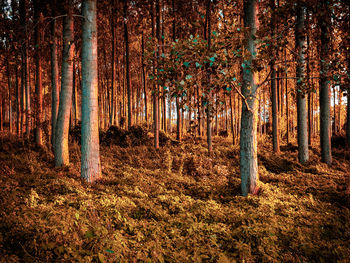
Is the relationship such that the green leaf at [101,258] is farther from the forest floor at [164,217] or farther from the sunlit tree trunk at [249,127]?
the sunlit tree trunk at [249,127]

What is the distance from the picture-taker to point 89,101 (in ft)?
20.9

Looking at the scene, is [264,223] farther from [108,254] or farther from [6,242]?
[6,242]

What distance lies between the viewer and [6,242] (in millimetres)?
3055

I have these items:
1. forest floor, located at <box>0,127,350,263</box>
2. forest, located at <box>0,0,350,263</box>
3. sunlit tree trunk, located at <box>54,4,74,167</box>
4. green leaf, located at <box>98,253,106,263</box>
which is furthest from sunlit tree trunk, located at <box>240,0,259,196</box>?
sunlit tree trunk, located at <box>54,4,74,167</box>

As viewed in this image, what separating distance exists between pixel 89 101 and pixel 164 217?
412cm

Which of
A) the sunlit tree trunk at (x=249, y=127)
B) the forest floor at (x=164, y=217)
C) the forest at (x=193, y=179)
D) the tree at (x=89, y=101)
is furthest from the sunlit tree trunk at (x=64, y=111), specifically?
the sunlit tree trunk at (x=249, y=127)

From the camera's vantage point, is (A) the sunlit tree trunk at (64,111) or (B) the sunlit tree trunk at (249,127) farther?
(A) the sunlit tree trunk at (64,111)

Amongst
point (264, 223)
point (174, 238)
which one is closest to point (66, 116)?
point (174, 238)

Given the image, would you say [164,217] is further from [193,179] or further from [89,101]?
[89,101]

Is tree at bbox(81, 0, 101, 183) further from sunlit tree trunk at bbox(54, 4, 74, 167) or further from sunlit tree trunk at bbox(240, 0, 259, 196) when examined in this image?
sunlit tree trunk at bbox(240, 0, 259, 196)

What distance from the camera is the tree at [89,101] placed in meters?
6.38

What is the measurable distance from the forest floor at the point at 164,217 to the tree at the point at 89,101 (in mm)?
542

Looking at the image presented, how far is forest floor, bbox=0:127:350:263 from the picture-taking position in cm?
311

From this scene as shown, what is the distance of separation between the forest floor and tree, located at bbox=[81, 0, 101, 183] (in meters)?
0.54
